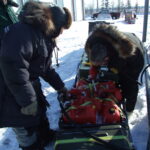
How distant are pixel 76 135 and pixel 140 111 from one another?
1.81 m

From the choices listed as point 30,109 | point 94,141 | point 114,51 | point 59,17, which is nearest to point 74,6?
point 114,51

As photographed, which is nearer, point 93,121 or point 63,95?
point 93,121

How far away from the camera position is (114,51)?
100 inches

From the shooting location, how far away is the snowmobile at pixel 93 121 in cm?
192

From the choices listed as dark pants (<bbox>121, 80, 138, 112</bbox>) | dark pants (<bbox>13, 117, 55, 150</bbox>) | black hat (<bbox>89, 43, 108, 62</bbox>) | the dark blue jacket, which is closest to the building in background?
dark pants (<bbox>121, 80, 138, 112</bbox>)

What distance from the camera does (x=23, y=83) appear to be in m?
1.86

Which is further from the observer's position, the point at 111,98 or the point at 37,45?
the point at 111,98

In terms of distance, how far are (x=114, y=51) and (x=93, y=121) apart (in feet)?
2.68

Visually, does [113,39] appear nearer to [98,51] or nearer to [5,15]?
[98,51]

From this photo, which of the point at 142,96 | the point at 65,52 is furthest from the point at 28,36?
the point at 65,52

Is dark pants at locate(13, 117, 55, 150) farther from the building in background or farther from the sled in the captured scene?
the building in background

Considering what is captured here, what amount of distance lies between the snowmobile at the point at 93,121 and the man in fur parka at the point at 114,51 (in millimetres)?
191

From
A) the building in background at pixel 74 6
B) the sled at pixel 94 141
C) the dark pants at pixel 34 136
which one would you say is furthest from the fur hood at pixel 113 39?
the building in background at pixel 74 6

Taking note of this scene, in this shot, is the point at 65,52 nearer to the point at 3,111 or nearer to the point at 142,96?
the point at 142,96
